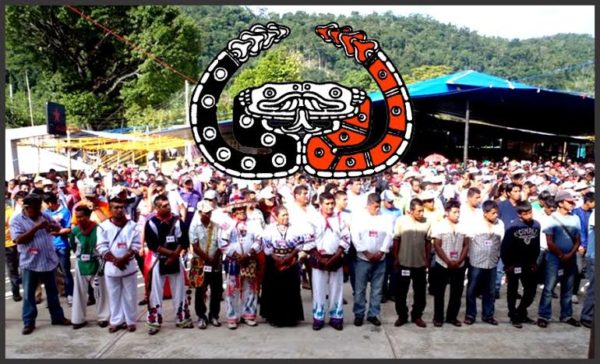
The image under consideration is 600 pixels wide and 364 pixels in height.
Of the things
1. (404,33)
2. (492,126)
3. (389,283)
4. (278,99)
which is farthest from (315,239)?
(404,33)

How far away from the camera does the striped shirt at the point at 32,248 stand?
517 centimetres

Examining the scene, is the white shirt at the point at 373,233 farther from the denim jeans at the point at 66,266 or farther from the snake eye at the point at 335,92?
the denim jeans at the point at 66,266

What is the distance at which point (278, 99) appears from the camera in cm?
652

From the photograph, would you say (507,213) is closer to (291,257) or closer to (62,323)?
(291,257)

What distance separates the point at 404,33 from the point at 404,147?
65.4 m

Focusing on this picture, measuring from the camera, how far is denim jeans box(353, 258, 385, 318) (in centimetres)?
538

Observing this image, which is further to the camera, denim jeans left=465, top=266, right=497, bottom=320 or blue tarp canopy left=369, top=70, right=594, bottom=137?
blue tarp canopy left=369, top=70, right=594, bottom=137

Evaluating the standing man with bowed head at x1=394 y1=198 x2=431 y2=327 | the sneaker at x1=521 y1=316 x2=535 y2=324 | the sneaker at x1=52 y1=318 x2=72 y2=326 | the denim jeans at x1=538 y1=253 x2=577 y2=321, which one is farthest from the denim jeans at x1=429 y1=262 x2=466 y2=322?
the sneaker at x1=52 y1=318 x2=72 y2=326

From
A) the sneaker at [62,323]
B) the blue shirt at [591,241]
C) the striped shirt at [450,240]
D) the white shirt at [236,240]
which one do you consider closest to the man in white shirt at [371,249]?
the striped shirt at [450,240]

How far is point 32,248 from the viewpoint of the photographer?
17.1 feet

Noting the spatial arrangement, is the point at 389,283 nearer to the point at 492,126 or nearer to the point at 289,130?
the point at 289,130

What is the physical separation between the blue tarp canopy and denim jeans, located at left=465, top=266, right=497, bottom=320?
7.38 meters

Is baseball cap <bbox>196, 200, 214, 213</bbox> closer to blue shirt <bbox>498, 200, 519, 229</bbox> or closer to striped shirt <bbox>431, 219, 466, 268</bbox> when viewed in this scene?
striped shirt <bbox>431, 219, 466, 268</bbox>
